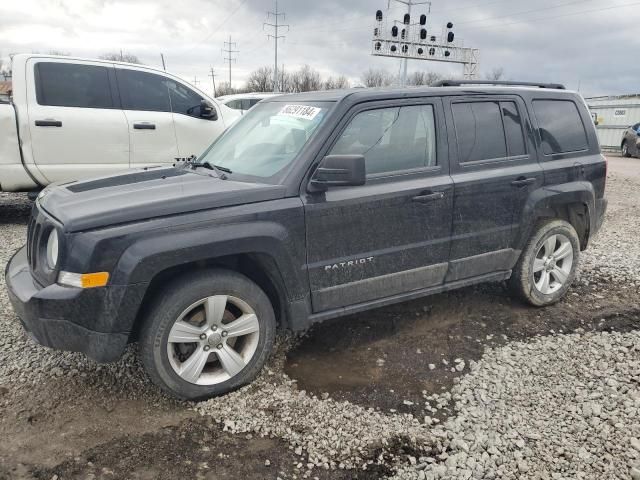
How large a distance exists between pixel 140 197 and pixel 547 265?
11.4ft

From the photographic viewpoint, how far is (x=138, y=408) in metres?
3.16

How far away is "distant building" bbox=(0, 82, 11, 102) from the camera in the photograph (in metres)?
6.63

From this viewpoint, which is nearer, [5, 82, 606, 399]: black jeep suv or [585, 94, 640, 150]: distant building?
[5, 82, 606, 399]: black jeep suv

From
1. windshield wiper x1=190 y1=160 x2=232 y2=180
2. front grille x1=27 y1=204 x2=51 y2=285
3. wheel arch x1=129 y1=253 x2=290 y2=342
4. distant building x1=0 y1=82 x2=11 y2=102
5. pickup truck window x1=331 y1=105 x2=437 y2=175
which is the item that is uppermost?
distant building x1=0 y1=82 x2=11 y2=102

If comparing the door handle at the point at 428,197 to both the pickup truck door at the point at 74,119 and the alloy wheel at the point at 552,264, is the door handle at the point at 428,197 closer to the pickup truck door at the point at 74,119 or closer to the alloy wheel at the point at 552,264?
the alloy wheel at the point at 552,264

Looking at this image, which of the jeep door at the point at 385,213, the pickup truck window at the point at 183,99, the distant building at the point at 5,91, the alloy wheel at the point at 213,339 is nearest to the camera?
the alloy wheel at the point at 213,339

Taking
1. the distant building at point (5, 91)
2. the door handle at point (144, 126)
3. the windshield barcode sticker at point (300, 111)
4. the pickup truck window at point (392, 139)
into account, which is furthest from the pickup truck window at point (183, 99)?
the pickup truck window at point (392, 139)

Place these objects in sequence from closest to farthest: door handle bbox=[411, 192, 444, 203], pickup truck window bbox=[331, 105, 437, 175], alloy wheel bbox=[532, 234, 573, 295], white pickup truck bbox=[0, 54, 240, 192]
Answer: pickup truck window bbox=[331, 105, 437, 175], door handle bbox=[411, 192, 444, 203], alloy wheel bbox=[532, 234, 573, 295], white pickup truck bbox=[0, 54, 240, 192]

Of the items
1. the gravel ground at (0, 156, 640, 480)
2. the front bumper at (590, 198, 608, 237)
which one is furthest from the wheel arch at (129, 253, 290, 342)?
the front bumper at (590, 198, 608, 237)

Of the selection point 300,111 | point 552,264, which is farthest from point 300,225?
point 552,264

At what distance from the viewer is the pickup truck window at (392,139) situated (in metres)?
3.60

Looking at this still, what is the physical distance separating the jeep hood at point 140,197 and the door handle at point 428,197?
1.02m

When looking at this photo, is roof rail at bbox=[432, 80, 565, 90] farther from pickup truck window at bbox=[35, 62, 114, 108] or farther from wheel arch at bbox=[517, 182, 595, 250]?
pickup truck window at bbox=[35, 62, 114, 108]

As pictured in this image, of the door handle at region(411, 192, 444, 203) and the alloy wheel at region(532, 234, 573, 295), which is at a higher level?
the door handle at region(411, 192, 444, 203)
